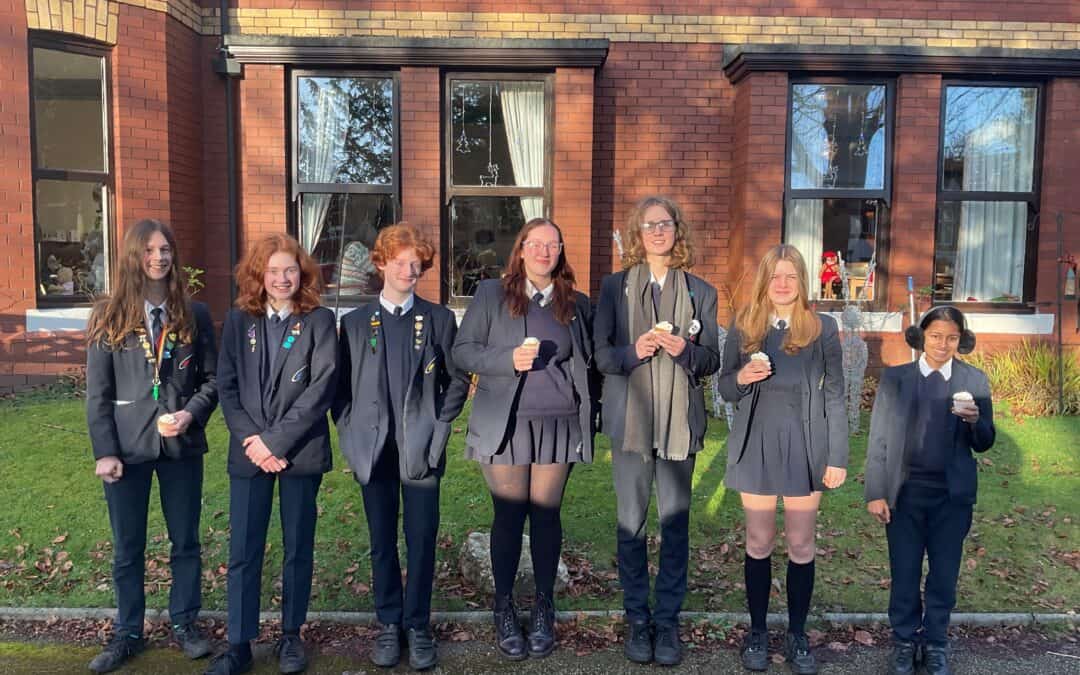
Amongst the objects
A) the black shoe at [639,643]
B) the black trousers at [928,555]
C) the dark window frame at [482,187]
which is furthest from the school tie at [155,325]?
the dark window frame at [482,187]

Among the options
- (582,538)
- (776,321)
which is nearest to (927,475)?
(776,321)

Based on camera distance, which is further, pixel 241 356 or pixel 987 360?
pixel 987 360

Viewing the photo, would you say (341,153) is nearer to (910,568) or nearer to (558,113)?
(558,113)

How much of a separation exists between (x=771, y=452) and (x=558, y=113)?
6.19m

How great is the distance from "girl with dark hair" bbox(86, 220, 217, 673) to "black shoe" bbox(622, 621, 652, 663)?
76.7 inches

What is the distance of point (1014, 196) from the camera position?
9.62 metres

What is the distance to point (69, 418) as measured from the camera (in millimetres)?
7328

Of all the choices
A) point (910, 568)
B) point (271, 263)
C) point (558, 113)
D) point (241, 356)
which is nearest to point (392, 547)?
point (241, 356)

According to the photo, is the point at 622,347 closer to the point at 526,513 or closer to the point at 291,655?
the point at 526,513

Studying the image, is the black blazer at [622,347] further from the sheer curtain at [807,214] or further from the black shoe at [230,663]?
the sheer curtain at [807,214]

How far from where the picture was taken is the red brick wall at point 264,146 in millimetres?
8883

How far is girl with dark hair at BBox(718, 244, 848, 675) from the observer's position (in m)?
3.49

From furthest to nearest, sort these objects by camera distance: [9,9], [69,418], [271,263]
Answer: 1. [9,9]
2. [69,418]
3. [271,263]

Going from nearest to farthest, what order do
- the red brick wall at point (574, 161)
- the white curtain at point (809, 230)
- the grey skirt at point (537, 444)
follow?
the grey skirt at point (537, 444)
the red brick wall at point (574, 161)
the white curtain at point (809, 230)
